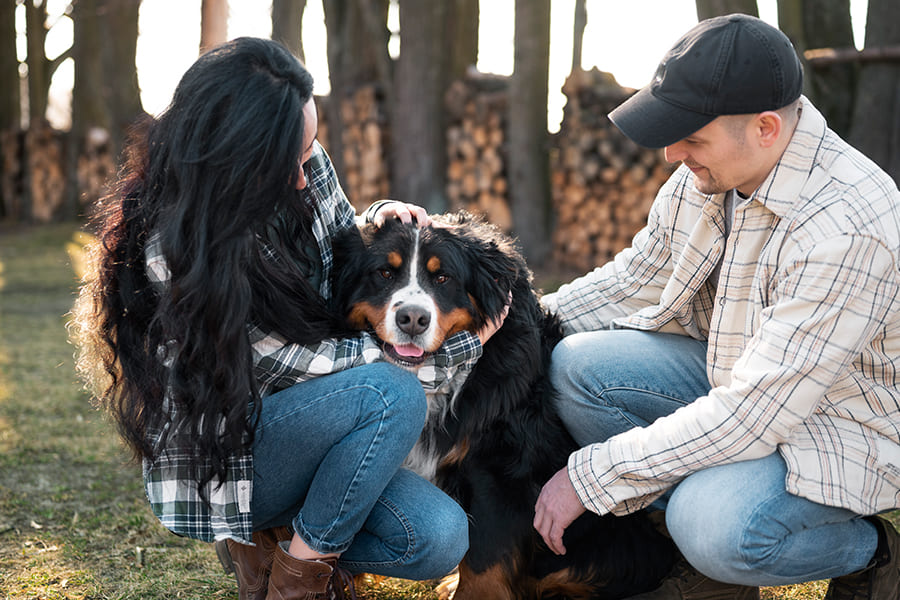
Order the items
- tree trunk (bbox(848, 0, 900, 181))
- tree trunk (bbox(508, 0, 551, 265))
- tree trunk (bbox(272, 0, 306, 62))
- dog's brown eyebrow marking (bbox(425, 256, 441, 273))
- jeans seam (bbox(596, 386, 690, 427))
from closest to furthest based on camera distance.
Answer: jeans seam (bbox(596, 386, 690, 427)) < dog's brown eyebrow marking (bbox(425, 256, 441, 273)) < tree trunk (bbox(848, 0, 900, 181)) < tree trunk (bbox(508, 0, 551, 265)) < tree trunk (bbox(272, 0, 306, 62))

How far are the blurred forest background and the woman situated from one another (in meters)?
3.59

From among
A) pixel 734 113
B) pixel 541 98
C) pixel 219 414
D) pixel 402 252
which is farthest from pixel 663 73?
pixel 541 98

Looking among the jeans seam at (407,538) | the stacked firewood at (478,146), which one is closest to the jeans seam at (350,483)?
the jeans seam at (407,538)

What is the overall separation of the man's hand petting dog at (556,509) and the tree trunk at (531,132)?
5.08 m

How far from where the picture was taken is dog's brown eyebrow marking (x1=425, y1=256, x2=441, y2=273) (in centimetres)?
253

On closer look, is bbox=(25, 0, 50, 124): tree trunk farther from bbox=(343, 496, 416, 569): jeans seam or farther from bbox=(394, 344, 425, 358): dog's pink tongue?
bbox=(343, 496, 416, 569): jeans seam

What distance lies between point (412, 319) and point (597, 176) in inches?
195

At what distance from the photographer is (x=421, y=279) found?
2525mm

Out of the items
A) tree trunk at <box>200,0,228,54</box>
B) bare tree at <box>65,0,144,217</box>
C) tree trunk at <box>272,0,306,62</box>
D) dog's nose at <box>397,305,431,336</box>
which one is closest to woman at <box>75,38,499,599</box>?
dog's nose at <box>397,305,431,336</box>

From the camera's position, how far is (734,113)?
6.32 feet

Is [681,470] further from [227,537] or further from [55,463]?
[55,463]

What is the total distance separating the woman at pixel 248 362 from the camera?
74.9 inches

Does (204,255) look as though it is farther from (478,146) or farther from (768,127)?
(478,146)

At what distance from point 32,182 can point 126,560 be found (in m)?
12.5
